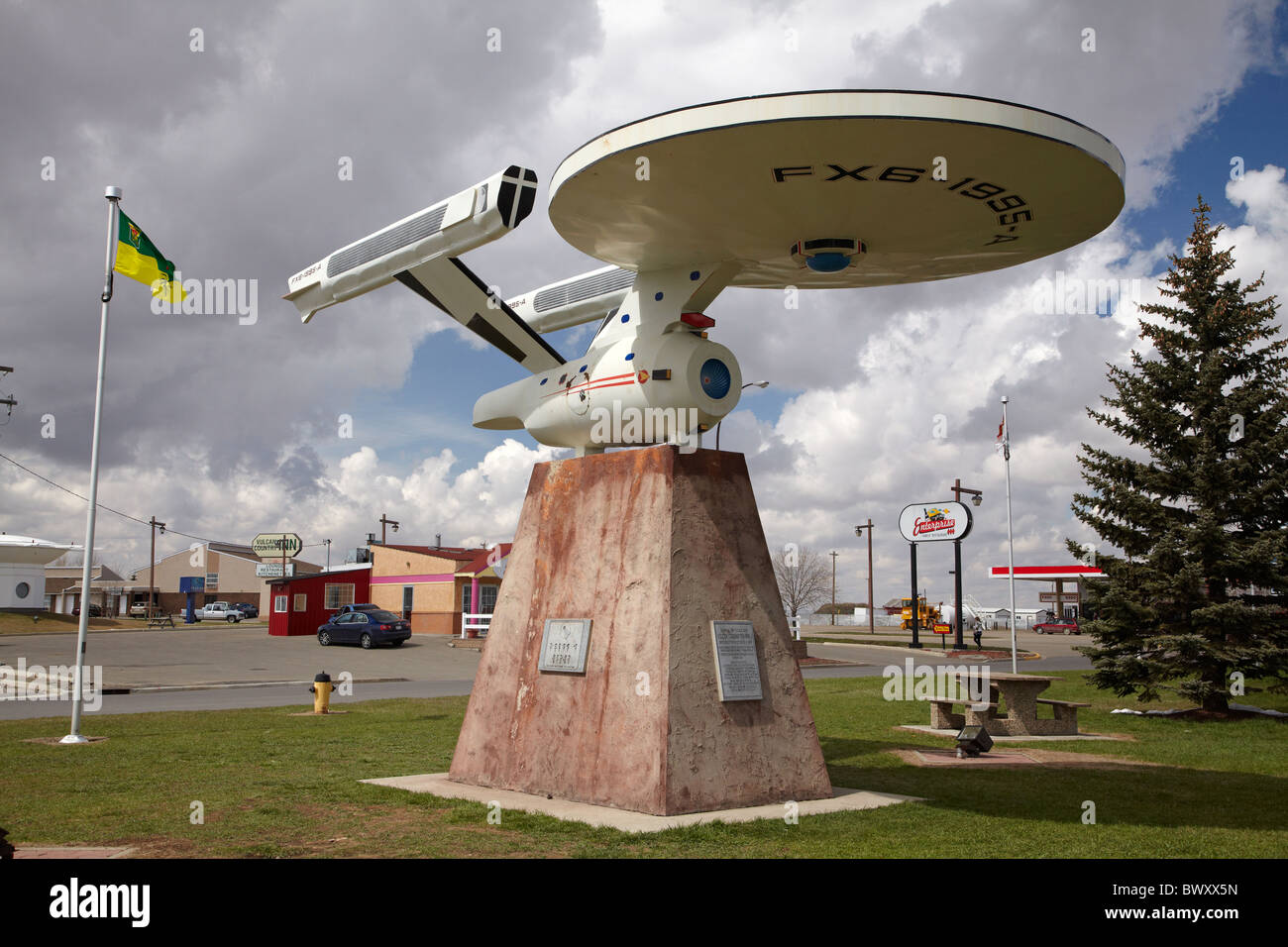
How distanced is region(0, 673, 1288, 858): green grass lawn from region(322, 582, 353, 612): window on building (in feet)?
109

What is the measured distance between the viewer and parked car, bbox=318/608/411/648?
121ft

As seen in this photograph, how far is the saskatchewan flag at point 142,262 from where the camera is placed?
14.3m

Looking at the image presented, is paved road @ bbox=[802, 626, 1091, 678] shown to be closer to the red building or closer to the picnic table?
the picnic table

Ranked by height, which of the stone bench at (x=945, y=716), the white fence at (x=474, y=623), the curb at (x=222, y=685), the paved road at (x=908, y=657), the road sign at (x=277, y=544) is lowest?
the paved road at (x=908, y=657)

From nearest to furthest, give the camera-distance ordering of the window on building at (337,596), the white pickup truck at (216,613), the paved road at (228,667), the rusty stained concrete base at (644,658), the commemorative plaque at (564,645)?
the rusty stained concrete base at (644,658) < the commemorative plaque at (564,645) < the paved road at (228,667) < the window on building at (337,596) < the white pickup truck at (216,613)

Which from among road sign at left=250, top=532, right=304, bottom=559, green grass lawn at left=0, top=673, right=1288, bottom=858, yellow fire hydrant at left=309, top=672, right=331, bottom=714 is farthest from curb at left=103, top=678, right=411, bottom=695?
road sign at left=250, top=532, right=304, bottom=559

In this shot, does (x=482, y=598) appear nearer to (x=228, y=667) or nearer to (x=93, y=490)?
(x=228, y=667)

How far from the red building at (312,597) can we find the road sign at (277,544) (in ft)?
41.8

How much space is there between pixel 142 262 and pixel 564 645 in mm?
9706

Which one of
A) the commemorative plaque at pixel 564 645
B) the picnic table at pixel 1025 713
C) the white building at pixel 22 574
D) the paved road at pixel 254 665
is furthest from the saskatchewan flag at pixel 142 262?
the white building at pixel 22 574

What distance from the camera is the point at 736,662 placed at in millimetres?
8625

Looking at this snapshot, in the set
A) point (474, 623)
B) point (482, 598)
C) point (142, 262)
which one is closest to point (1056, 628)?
point (482, 598)

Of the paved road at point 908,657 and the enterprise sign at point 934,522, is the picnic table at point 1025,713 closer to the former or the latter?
the paved road at point 908,657
